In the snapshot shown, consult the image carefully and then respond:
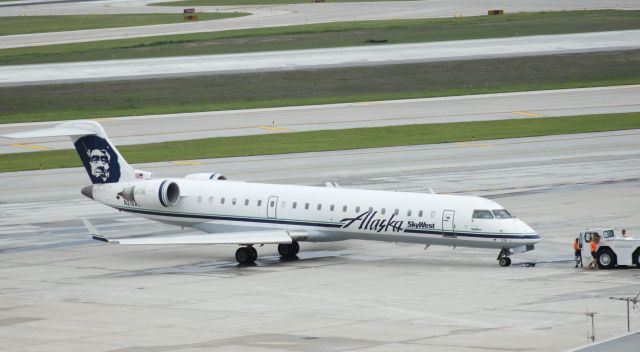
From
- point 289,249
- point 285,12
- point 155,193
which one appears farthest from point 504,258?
point 285,12

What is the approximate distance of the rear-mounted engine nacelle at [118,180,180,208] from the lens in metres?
46.9

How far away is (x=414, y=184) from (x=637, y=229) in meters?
15.1

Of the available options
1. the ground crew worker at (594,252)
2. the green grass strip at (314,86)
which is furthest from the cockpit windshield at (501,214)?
the green grass strip at (314,86)

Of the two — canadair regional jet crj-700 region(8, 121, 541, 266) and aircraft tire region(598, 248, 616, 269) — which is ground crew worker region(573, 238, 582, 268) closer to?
aircraft tire region(598, 248, 616, 269)

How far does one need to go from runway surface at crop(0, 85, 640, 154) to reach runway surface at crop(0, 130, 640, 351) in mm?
13672

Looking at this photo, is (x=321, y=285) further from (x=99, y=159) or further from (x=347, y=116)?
(x=347, y=116)

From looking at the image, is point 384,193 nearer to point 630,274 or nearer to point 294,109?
point 630,274

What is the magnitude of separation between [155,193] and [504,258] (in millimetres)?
13189

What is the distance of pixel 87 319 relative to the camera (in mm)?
35125

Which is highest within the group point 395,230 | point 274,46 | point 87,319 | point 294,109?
point 274,46

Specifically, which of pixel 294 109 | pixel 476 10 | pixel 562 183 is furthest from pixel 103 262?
pixel 476 10

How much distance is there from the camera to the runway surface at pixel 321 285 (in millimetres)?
31922

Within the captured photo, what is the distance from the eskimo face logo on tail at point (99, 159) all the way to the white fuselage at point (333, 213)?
460 millimetres

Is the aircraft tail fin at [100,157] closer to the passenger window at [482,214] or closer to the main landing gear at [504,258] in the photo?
the passenger window at [482,214]
